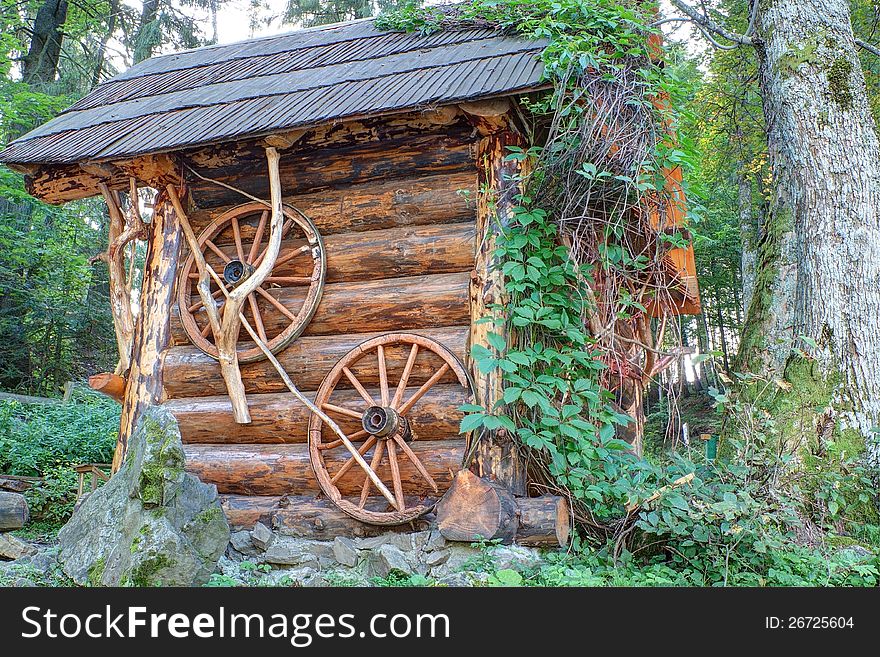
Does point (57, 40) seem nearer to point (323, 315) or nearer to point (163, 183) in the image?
point (163, 183)

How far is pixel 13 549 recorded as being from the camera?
16.6 feet

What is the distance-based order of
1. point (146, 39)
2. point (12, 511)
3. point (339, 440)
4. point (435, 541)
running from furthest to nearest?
point (146, 39), point (12, 511), point (339, 440), point (435, 541)

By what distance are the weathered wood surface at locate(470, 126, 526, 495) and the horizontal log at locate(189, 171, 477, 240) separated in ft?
0.67

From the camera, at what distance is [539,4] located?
575 cm

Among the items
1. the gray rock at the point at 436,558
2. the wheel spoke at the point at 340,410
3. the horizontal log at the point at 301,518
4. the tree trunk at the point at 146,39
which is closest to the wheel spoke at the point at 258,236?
the wheel spoke at the point at 340,410

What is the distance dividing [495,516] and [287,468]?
180cm

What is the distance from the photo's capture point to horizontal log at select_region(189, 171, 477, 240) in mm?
5445

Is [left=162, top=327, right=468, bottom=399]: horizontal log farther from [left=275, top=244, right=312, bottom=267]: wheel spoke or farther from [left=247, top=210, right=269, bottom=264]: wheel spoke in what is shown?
[left=247, top=210, right=269, bottom=264]: wheel spoke

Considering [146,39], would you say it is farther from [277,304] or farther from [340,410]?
[340,410]

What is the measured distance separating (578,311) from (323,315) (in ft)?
6.62

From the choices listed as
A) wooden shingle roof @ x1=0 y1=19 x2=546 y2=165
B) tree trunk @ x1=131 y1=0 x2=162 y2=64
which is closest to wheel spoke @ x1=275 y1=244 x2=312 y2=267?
wooden shingle roof @ x1=0 y1=19 x2=546 y2=165

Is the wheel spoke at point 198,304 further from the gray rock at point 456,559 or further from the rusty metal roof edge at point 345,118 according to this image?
the gray rock at point 456,559

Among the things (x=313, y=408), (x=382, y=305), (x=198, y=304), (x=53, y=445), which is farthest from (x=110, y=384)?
(x=53, y=445)
